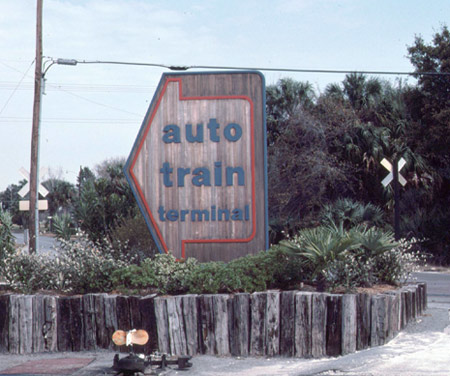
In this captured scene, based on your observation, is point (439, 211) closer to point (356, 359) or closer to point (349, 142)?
point (349, 142)

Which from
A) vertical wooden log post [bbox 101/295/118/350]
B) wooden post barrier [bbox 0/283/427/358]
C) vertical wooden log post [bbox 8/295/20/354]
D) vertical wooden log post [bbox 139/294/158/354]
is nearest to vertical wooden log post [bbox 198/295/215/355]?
wooden post barrier [bbox 0/283/427/358]

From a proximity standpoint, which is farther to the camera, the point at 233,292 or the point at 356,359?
the point at 233,292

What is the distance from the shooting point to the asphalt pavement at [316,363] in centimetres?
802

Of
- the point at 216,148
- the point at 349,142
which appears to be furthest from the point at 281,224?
the point at 216,148

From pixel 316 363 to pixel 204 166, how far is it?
4340 mm

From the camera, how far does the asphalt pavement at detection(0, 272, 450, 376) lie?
802cm

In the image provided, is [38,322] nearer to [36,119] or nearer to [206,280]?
[206,280]

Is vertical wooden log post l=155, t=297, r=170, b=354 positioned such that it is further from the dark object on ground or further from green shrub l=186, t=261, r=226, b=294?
green shrub l=186, t=261, r=226, b=294

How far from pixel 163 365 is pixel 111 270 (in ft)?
8.85

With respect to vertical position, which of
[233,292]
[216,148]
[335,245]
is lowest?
[233,292]

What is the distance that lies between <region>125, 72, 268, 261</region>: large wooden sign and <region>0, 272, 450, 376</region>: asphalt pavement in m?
2.89

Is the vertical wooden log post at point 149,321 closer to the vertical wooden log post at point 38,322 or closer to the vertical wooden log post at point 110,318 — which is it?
the vertical wooden log post at point 110,318

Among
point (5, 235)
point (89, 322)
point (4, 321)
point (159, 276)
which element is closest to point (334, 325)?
point (159, 276)

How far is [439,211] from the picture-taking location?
27.6 meters
